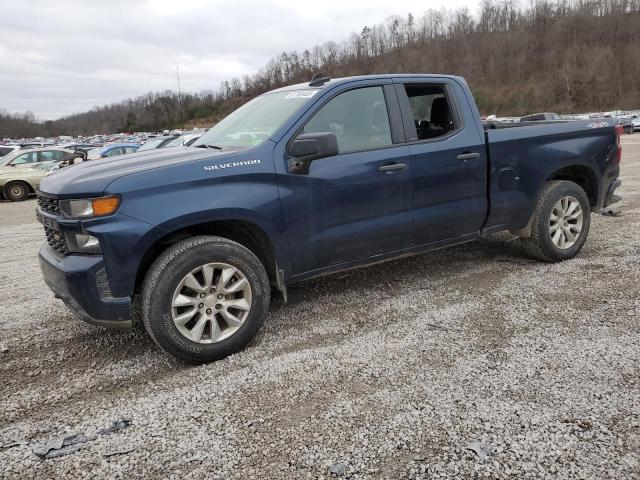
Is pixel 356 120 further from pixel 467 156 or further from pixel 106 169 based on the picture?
pixel 106 169

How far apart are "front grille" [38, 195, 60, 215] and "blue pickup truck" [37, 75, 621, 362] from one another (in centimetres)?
1

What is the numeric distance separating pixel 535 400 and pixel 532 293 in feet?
5.75

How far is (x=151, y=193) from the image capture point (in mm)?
3117

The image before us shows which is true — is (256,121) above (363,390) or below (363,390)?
above

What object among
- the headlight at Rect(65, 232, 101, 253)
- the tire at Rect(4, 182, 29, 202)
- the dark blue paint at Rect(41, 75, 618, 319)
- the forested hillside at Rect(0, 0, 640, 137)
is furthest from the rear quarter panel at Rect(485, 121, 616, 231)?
the forested hillside at Rect(0, 0, 640, 137)

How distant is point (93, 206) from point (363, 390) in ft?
6.30

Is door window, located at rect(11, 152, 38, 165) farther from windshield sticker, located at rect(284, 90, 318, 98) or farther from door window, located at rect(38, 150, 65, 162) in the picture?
windshield sticker, located at rect(284, 90, 318, 98)

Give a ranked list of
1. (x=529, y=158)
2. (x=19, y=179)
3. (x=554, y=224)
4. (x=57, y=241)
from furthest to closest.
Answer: (x=19, y=179) → (x=554, y=224) → (x=529, y=158) → (x=57, y=241)

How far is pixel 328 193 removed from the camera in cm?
367

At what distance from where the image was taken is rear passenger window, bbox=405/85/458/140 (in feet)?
14.2

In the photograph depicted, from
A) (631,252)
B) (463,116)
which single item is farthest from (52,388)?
(631,252)

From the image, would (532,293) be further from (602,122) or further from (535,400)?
(602,122)

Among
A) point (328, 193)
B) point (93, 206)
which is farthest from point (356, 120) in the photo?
point (93, 206)

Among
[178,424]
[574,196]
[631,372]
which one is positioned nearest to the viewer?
[178,424]
